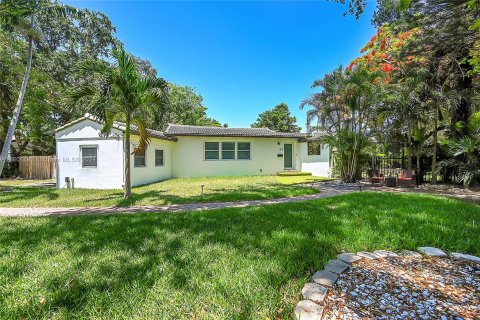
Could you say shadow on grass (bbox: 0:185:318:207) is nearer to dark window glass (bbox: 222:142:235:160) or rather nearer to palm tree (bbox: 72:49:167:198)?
palm tree (bbox: 72:49:167:198)

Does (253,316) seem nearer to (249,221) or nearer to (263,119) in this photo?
(249,221)

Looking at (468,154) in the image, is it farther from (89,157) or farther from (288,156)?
(89,157)

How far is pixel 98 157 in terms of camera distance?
10.8 metres

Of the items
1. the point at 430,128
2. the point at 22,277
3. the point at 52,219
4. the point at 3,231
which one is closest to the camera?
the point at 22,277

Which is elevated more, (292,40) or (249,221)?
(292,40)

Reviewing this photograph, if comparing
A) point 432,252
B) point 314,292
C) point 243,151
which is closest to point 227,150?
point 243,151

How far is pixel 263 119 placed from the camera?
42.7m

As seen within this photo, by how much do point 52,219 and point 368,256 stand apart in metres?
6.89

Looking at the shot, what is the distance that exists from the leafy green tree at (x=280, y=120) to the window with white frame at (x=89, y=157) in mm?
32478

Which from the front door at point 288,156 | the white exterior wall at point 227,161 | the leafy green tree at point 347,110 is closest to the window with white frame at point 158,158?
the white exterior wall at point 227,161

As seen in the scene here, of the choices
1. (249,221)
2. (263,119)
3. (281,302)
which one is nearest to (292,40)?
(249,221)

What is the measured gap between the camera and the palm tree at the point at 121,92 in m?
7.19

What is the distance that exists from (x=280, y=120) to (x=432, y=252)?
3809cm

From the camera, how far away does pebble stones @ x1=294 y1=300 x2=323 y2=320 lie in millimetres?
1904
